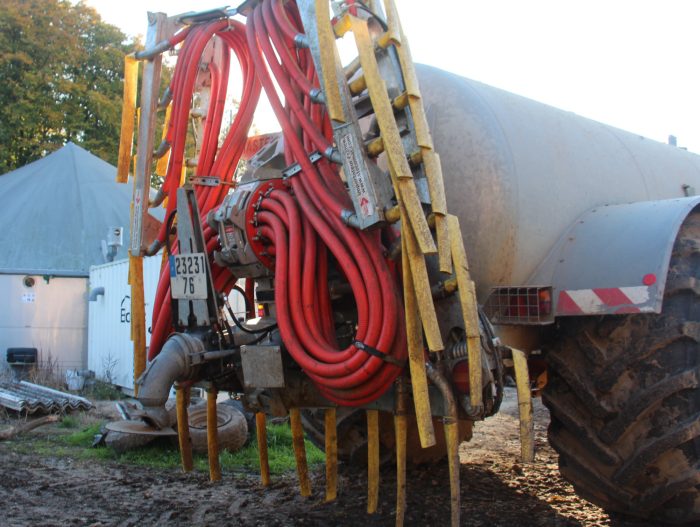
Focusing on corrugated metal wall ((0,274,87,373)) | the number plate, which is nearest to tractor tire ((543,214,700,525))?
the number plate

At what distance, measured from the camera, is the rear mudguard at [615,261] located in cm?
329

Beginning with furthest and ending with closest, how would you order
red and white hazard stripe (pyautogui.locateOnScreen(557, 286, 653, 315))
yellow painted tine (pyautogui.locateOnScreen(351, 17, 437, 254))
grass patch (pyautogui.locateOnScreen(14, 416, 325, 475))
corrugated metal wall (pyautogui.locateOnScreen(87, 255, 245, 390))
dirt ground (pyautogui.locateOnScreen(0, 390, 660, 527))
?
corrugated metal wall (pyautogui.locateOnScreen(87, 255, 245, 390))
grass patch (pyautogui.locateOnScreen(14, 416, 325, 475))
dirt ground (pyautogui.locateOnScreen(0, 390, 660, 527))
red and white hazard stripe (pyautogui.locateOnScreen(557, 286, 653, 315))
yellow painted tine (pyautogui.locateOnScreen(351, 17, 437, 254))

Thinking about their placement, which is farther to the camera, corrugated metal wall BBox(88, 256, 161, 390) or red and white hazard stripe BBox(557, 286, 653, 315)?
corrugated metal wall BBox(88, 256, 161, 390)

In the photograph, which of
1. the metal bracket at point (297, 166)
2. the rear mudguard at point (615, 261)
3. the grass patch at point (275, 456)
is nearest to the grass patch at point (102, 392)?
the grass patch at point (275, 456)

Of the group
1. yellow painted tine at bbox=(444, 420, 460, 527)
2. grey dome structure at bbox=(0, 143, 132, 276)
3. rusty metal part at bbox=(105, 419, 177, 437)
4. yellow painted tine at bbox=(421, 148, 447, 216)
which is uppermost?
grey dome structure at bbox=(0, 143, 132, 276)

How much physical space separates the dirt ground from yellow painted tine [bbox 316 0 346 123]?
92.5 inches

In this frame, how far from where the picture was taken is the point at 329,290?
11.4ft

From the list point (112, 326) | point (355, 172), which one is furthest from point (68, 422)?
point (355, 172)

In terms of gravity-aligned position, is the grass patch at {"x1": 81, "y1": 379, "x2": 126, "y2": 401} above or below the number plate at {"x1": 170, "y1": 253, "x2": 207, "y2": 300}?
below

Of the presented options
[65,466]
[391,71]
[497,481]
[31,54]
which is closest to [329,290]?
[391,71]

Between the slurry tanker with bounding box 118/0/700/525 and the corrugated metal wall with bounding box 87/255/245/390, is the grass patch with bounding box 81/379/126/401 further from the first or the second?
the slurry tanker with bounding box 118/0/700/525

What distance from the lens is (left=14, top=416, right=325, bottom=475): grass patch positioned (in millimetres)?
6180

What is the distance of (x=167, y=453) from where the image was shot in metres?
6.64

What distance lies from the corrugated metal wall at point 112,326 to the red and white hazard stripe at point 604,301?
8.28 meters
